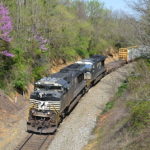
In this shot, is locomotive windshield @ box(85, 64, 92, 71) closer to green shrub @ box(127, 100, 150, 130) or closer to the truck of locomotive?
the truck of locomotive

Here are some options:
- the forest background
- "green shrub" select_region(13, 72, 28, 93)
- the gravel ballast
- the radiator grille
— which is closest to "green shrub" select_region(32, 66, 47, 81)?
the forest background

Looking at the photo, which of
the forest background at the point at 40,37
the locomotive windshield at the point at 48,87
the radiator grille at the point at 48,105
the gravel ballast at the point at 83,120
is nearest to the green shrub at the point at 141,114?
the gravel ballast at the point at 83,120

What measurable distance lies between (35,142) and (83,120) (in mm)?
5257

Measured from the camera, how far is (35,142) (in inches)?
709

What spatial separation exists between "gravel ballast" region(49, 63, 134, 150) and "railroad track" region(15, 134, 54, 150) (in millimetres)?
382

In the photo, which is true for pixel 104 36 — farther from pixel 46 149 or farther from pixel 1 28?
pixel 46 149

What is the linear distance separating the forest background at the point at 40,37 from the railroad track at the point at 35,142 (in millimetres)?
8518

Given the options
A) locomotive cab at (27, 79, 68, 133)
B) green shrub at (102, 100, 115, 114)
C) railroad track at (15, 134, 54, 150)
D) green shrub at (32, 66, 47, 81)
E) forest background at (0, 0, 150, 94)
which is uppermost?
forest background at (0, 0, 150, 94)

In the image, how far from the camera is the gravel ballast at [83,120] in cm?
1802

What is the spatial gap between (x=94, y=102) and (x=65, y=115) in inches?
202

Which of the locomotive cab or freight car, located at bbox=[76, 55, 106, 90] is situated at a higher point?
freight car, located at bbox=[76, 55, 106, 90]

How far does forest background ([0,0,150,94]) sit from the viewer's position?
993 inches

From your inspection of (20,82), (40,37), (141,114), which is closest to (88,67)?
(40,37)

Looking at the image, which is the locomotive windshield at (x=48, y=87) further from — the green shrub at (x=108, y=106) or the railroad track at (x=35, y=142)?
the green shrub at (x=108, y=106)
